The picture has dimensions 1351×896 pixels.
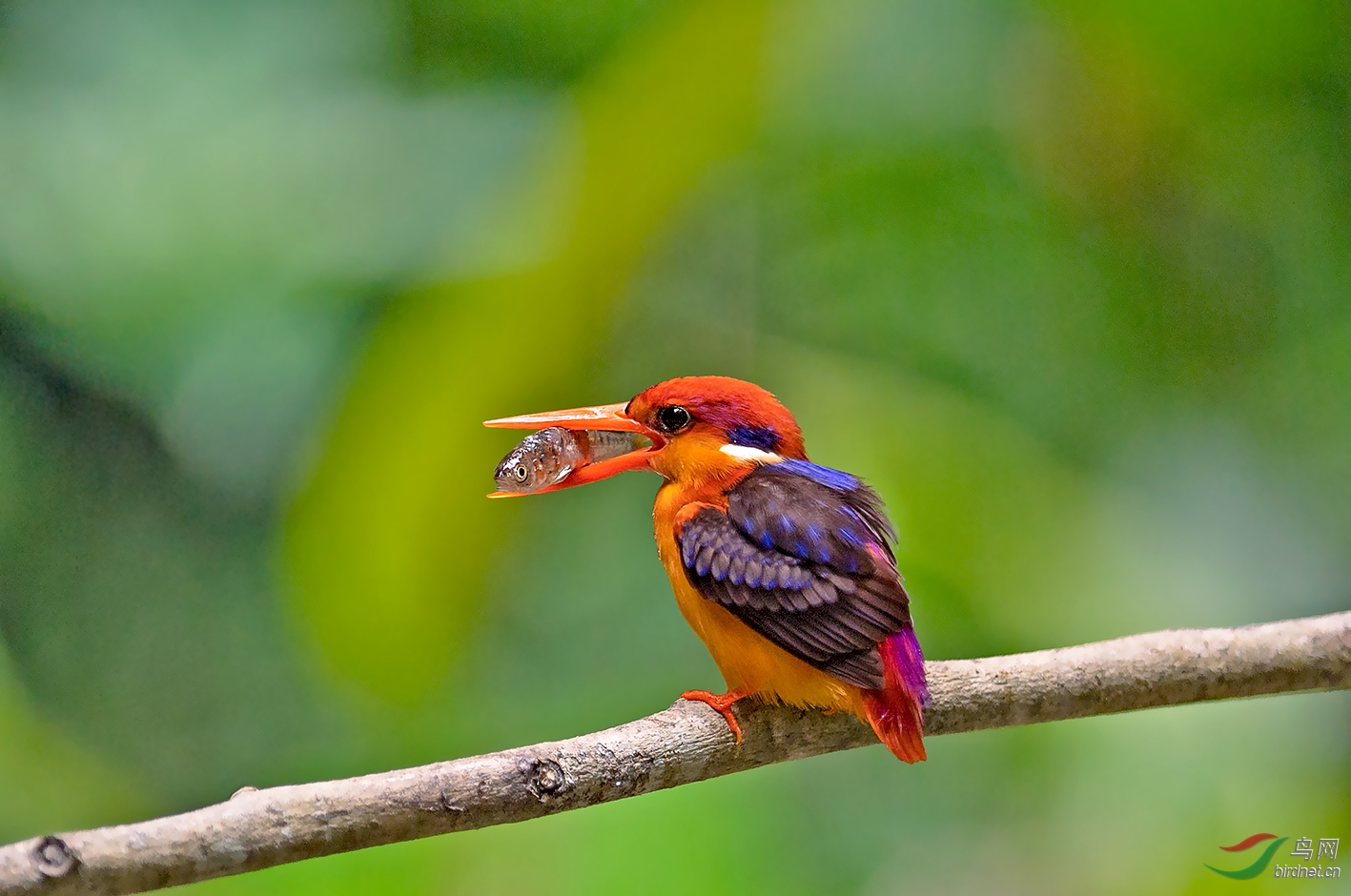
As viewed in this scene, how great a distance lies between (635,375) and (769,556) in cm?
61

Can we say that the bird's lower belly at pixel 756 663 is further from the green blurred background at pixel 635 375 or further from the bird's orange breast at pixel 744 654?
the green blurred background at pixel 635 375

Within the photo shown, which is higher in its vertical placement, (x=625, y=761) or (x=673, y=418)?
(x=673, y=418)

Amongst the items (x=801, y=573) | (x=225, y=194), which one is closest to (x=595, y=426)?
(x=801, y=573)

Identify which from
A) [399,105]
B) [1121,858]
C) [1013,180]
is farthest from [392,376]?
[1121,858]

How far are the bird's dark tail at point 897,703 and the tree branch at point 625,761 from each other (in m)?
0.10

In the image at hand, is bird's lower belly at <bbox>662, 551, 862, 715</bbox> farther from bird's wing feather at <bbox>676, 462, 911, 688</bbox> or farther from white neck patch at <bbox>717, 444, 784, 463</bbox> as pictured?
white neck patch at <bbox>717, 444, 784, 463</bbox>

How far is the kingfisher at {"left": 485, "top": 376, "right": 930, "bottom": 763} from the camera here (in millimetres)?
1250

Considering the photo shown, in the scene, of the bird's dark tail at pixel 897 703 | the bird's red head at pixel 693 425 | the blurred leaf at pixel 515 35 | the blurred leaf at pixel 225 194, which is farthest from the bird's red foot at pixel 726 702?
the blurred leaf at pixel 515 35

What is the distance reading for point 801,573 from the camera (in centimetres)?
126

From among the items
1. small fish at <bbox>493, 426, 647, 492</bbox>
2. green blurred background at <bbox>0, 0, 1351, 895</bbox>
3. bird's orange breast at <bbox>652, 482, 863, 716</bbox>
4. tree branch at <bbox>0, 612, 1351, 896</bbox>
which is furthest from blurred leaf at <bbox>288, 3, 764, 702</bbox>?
tree branch at <bbox>0, 612, 1351, 896</bbox>

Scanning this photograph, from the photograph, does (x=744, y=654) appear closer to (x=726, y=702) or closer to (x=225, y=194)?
(x=726, y=702)

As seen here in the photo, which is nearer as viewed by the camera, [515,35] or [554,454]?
[554,454]

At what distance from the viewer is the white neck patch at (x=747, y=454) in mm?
1347

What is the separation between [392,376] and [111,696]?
59 centimetres
